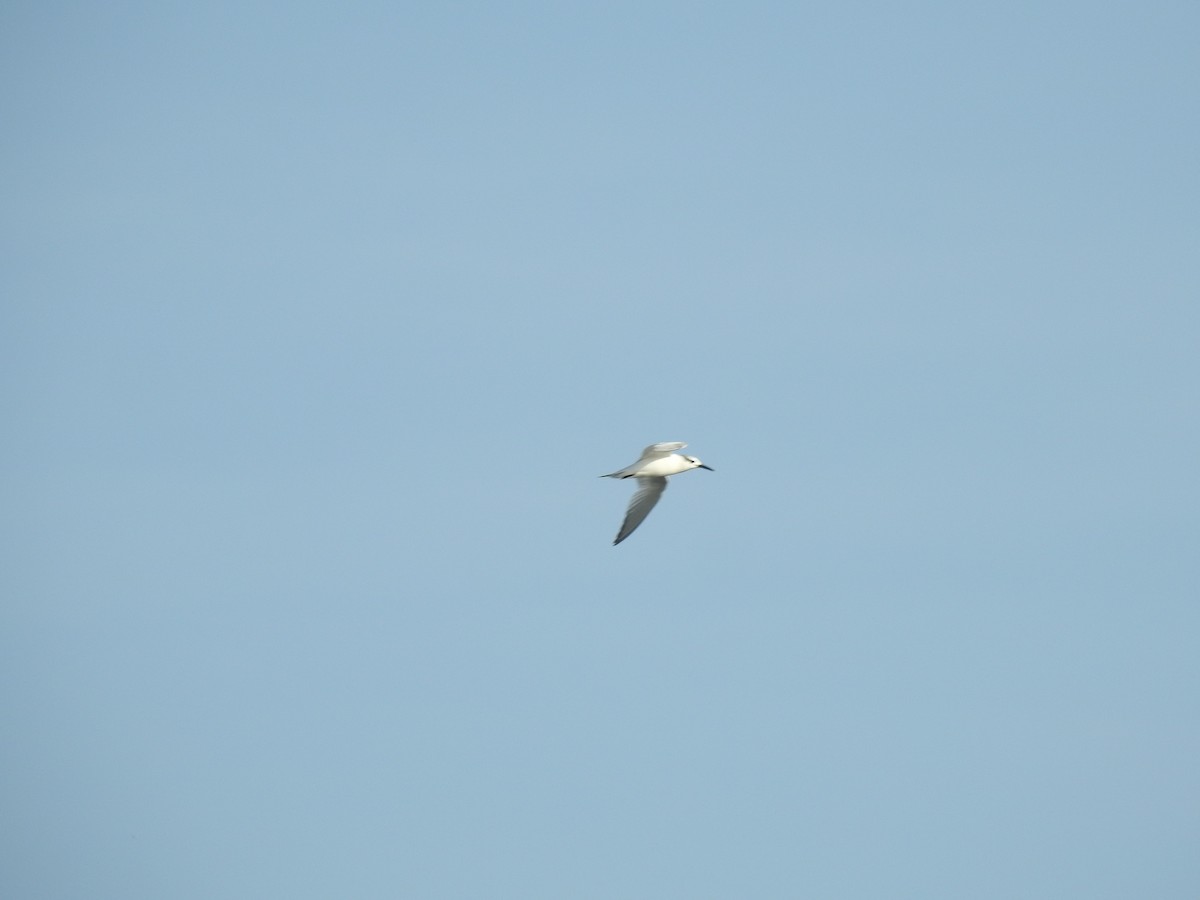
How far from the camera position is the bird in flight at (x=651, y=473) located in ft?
73.5

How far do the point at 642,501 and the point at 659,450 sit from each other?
841 mm

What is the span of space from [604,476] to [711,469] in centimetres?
233

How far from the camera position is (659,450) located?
22547mm

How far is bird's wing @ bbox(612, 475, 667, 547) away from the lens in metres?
22.0

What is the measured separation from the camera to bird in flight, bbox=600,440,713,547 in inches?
882

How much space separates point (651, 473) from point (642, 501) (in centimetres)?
48

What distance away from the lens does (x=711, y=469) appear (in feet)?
77.8

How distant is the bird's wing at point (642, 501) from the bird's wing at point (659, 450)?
331mm

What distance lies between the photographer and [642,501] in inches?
888

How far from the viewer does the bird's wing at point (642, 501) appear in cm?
2205

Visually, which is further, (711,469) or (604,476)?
(711,469)

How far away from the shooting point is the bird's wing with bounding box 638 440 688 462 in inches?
885

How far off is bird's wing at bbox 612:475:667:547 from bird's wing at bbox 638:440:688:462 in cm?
33

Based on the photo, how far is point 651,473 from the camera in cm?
2267
